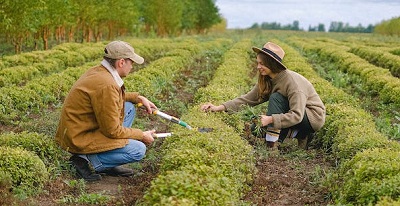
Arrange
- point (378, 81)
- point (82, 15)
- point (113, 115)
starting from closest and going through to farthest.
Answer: point (113, 115) < point (378, 81) < point (82, 15)

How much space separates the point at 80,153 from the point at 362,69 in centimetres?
1220

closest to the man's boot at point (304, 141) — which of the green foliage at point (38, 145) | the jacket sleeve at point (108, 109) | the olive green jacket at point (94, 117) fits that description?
the olive green jacket at point (94, 117)

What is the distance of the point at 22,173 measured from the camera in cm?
540

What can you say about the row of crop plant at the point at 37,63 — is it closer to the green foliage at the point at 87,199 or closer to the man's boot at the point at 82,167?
the man's boot at the point at 82,167

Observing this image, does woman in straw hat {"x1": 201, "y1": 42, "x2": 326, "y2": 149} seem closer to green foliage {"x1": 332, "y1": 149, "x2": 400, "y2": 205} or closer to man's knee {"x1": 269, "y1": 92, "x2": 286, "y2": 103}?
man's knee {"x1": 269, "y1": 92, "x2": 286, "y2": 103}

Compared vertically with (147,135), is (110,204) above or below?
below

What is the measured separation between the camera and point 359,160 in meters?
5.55

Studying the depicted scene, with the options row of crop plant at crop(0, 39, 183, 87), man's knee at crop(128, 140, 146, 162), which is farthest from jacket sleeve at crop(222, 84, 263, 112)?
row of crop plant at crop(0, 39, 183, 87)

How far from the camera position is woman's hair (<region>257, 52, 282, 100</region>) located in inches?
283

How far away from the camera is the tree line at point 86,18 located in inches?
834

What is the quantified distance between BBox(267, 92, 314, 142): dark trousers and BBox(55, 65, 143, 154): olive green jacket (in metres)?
2.15

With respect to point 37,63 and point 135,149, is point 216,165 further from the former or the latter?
point 37,63

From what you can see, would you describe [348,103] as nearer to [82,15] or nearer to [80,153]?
[80,153]

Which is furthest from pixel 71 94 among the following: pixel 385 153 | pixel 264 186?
pixel 385 153
